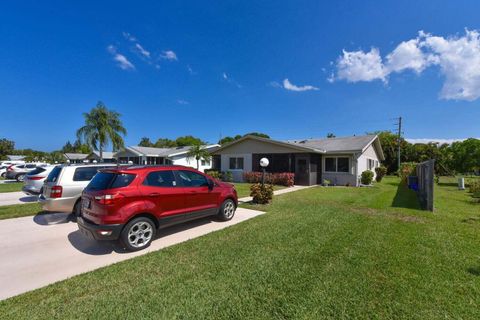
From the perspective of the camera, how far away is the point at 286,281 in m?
3.27

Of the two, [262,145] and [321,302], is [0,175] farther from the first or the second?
[321,302]

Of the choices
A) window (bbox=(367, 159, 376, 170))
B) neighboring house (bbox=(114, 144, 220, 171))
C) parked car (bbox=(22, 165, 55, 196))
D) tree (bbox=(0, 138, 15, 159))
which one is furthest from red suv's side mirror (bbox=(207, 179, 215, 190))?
tree (bbox=(0, 138, 15, 159))

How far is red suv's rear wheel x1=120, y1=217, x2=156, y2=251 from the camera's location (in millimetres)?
4310

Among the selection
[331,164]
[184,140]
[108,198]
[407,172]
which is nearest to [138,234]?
[108,198]

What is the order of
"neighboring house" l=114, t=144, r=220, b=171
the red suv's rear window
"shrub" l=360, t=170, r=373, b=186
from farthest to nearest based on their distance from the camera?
"neighboring house" l=114, t=144, r=220, b=171
"shrub" l=360, t=170, r=373, b=186
the red suv's rear window

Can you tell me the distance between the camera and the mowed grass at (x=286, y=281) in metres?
2.64

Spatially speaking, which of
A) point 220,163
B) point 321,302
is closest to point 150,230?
point 321,302

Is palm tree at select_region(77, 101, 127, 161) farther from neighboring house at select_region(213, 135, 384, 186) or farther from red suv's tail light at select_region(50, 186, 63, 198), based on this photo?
red suv's tail light at select_region(50, 186, 63, 198)

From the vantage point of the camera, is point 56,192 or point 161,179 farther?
point 56,192

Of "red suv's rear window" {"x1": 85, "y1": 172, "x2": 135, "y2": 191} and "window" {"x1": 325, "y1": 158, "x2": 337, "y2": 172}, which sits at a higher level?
"window" {"x1": 325, "y1": 158, "x2": 337, "y2": 172}

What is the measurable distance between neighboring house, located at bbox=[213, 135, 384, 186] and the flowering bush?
82 centimetres

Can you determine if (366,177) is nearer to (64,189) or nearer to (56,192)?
(64,189)

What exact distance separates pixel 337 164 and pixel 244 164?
7.87 m

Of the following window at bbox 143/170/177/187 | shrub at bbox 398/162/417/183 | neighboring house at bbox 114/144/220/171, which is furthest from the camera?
neighboring house at bbox 114/144/220/171
